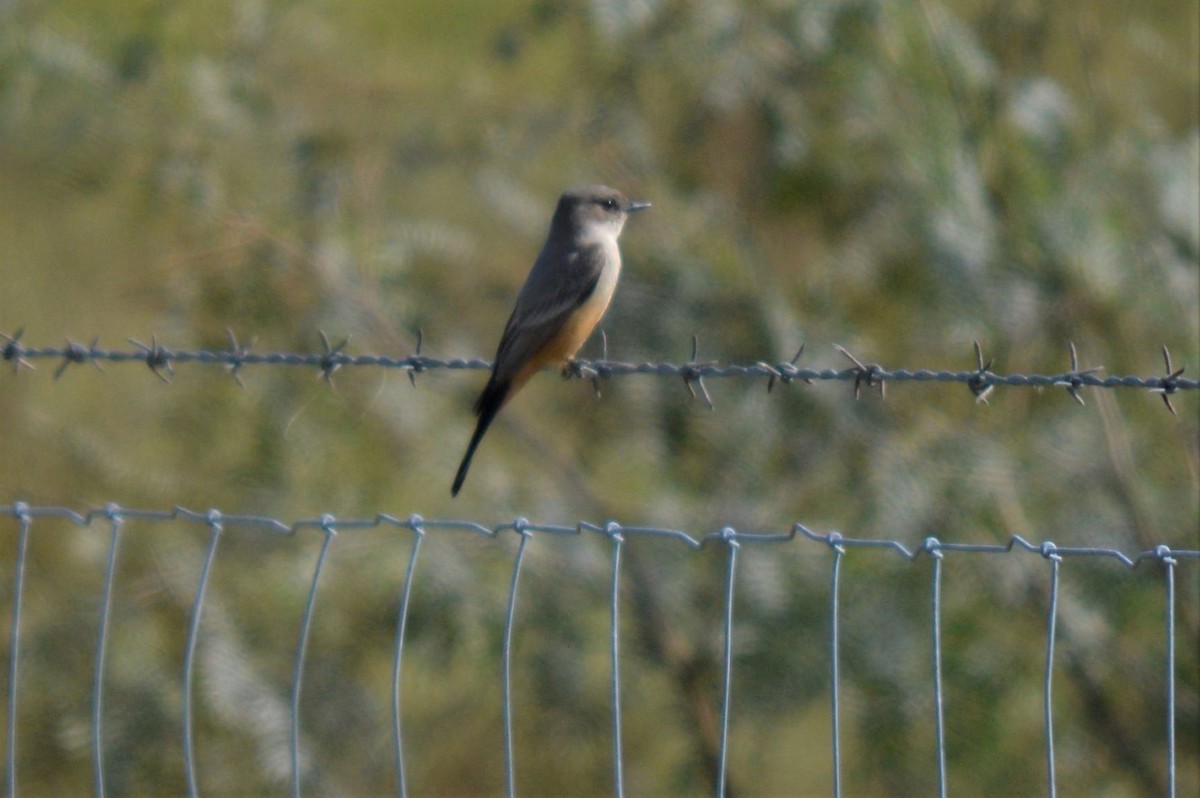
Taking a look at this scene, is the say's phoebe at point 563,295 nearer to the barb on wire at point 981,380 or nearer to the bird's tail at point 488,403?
the bird's tail at point 488,403

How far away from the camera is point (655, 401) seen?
26.0 ft

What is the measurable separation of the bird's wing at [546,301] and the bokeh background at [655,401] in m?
1.26

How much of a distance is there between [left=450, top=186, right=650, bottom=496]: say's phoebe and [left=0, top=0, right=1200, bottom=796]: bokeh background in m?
1.27

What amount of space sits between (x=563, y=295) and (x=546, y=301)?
0.08 metres

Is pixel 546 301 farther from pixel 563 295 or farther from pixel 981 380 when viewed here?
pixel 981 380

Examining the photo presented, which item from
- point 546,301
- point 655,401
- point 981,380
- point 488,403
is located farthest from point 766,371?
point 655,401

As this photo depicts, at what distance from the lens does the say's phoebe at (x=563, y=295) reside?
5652mm

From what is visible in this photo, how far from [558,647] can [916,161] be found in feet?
9.82

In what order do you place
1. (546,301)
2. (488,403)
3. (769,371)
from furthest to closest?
→ 1. (546,301)
2. (488,403)
3. (769,371)

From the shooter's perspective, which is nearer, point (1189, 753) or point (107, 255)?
point (1189, 753)

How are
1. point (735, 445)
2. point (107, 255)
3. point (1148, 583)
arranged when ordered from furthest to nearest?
point (107, 255) < point (735, 445) < point (1148, 583)

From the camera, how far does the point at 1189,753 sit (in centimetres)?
736

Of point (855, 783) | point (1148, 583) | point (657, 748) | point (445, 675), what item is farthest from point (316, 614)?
point (1148, 583)

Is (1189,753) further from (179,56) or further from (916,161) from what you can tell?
(179,56)
